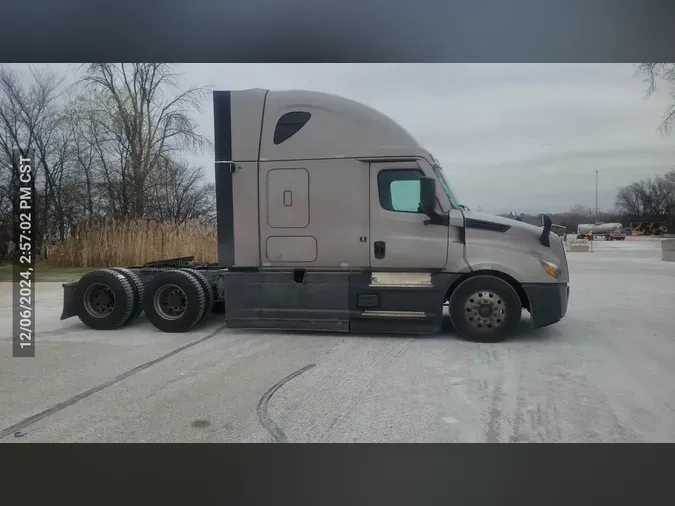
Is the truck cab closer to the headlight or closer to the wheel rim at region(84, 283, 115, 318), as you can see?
the headlight

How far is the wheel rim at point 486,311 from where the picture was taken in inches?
138

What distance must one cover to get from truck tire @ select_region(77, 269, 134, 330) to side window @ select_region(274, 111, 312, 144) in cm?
189

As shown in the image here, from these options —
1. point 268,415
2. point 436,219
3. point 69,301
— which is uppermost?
point 436,219

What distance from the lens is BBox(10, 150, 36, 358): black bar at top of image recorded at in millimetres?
2689

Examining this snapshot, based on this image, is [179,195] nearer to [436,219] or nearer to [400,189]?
[400,189]

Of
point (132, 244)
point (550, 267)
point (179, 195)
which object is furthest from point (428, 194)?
point (132, 244)

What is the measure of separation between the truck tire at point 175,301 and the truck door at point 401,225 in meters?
1.62

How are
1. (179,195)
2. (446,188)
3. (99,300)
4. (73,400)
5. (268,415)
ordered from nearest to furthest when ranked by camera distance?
1. (268,415)
2. (73,400)
3. (179,195)
4. (446,188)
5. (99,300)

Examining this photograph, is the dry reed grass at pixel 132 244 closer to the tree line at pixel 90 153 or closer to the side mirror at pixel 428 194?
the tree line at pixel 90 153

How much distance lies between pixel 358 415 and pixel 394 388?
14.2 inches

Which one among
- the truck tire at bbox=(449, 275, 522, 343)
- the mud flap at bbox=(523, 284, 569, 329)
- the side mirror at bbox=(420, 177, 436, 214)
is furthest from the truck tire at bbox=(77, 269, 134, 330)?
the mud flap at bbox=(523, 284, 569, 329)

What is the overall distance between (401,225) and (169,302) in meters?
2.24

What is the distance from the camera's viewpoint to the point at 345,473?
2.09 metres
